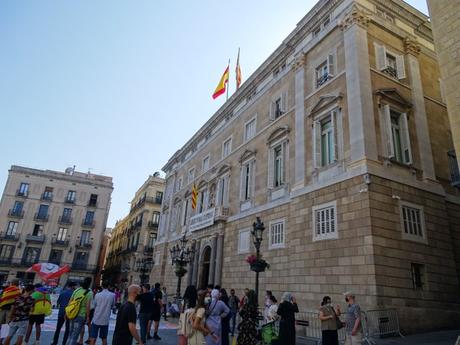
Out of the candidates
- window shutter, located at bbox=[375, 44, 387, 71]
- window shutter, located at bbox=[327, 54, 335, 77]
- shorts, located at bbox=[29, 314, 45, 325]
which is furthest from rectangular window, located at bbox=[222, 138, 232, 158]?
shorts, located at bbox=[29, 314, 45, 325]

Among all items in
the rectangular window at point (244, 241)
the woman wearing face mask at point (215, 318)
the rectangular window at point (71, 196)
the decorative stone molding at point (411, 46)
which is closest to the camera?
the woman wearing face mask at point (215, 318)

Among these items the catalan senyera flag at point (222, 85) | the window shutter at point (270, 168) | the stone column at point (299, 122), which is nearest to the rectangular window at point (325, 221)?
the stone column at point (299, 122)

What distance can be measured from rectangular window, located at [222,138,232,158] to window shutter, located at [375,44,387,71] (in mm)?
11576

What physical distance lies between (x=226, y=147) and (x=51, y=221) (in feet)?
104

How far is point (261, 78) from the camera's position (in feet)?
68.4

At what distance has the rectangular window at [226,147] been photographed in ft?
76.7

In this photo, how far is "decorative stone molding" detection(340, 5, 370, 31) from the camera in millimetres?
13656

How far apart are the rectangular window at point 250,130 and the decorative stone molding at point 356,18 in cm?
812

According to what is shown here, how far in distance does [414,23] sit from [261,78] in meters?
8.55

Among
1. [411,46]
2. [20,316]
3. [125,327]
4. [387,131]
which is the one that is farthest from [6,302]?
[411,46]

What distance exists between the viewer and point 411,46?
15.1 meters

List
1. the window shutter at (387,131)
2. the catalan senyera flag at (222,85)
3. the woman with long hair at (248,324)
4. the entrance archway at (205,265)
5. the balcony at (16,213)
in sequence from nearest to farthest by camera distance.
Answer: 1. the woman with long hair at (248,324)
2. the window shutter at (387,131)
3. the entrance archway at (205,265)
4. the catalan senyera flag at (222,85)
5. the balcony at (16,213)

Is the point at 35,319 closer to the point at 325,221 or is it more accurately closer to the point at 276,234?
the point at 325,221

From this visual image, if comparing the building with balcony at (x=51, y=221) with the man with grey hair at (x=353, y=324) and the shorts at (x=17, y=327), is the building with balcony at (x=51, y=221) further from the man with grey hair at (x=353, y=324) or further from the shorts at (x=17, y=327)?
the man with grey hair at (x=353, y=324)
